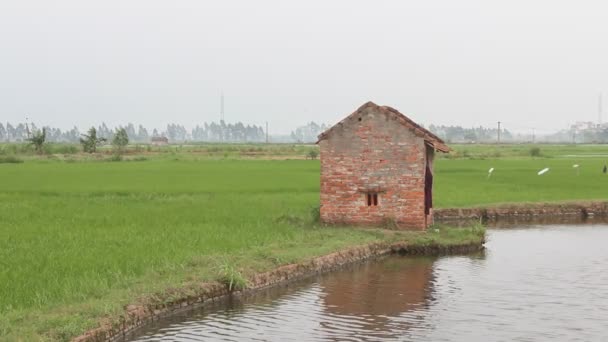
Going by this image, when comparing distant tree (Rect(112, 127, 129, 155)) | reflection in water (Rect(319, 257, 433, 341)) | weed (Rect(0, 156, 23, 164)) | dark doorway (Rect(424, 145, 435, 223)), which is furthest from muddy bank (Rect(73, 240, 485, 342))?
distant tree (Rect(112, 127, 129, 155))

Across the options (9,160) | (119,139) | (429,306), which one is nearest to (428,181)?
(429,306)

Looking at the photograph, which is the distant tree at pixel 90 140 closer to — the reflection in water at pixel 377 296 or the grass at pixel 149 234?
the grass at pixel 149 234

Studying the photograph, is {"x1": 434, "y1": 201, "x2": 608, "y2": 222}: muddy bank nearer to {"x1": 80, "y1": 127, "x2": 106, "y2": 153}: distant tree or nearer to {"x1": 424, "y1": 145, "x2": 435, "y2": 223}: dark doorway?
{"x1": 424, "y1": 145, "x2": 435, "y2": 223}: dark doorway

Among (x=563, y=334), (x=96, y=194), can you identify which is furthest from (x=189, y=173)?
(x=563, y=334)

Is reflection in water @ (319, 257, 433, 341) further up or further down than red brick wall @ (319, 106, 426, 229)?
further down

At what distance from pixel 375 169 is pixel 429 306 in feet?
22.8

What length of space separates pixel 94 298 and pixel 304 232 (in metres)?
7.49

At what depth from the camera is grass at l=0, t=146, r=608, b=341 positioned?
10172 mm

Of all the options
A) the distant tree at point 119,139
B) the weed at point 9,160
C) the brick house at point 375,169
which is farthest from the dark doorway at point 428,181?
the distant tree at point 119,139

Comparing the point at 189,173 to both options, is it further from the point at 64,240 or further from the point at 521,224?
the point at 64,240

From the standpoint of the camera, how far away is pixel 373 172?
18.2 m

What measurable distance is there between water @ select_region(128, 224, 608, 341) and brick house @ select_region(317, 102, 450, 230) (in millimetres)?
2100

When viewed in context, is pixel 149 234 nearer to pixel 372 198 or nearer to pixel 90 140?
pixel 372 198

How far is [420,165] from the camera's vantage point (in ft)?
58.8
